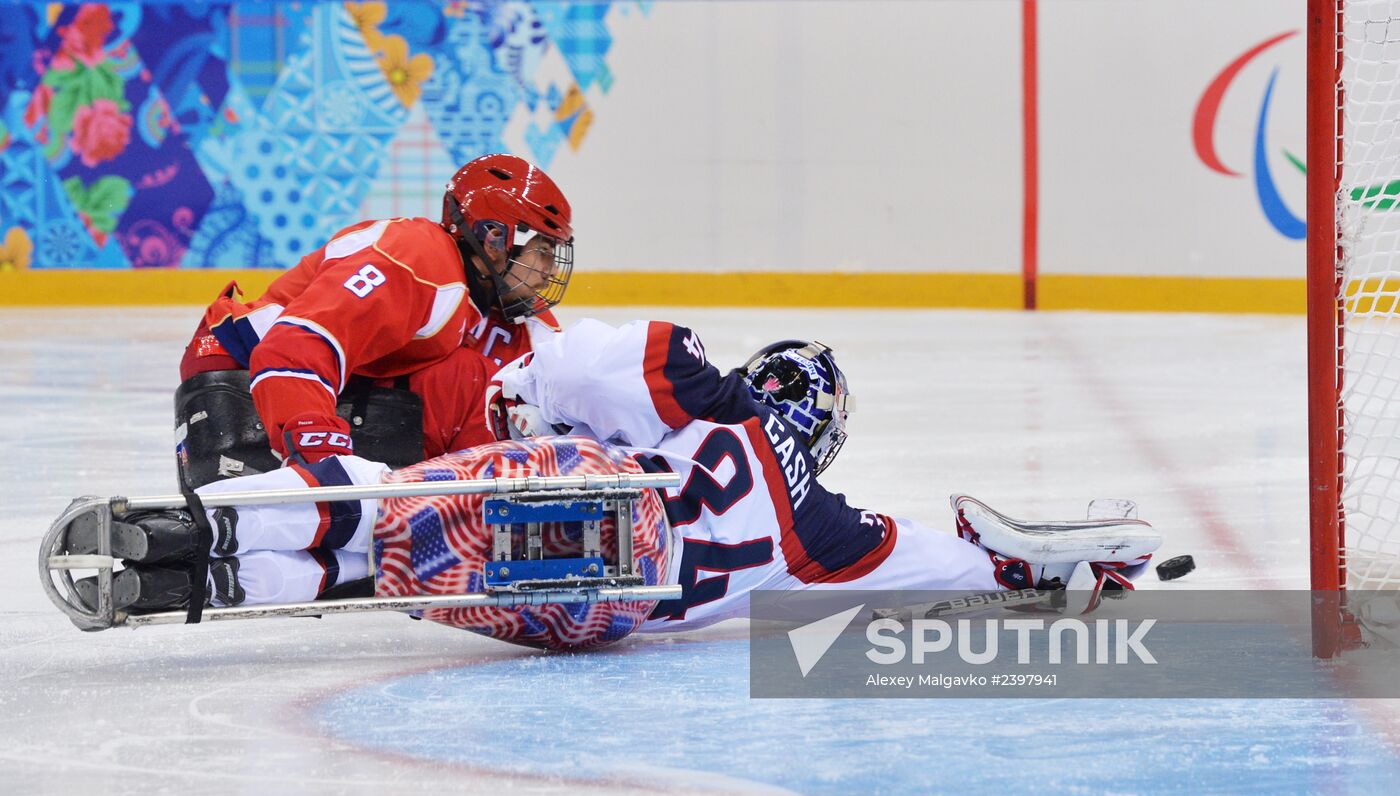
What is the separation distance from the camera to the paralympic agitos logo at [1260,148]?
8898mm

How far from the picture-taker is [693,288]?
9.76 m

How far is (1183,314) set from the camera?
29.6 feet

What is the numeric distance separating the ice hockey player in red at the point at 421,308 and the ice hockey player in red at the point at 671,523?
1.26ft

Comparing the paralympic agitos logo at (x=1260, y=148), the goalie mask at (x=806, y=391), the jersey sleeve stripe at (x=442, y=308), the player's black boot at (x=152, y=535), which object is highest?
the paralympic agitos logo at (x=1260, y=148)

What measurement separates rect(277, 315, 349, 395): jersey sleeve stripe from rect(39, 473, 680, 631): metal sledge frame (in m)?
0.59

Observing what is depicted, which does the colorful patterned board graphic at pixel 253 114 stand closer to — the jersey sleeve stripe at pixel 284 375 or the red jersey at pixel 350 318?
the red jersey at pixel 350 318

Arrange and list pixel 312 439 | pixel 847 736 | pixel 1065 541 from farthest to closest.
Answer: pixel 1065 541 < pixel 312 439 < pixel 847 736

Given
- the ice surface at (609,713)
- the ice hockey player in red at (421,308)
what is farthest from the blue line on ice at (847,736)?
the ice hockey player in red at (421,308)

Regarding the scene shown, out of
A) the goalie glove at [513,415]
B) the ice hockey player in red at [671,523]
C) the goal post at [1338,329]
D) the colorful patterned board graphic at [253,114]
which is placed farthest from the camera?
the colorful patterned board graphic at [253,114]

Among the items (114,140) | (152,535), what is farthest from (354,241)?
(114,140)

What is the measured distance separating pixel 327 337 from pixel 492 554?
63 cm

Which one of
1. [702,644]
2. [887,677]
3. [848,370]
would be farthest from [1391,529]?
[848,370]

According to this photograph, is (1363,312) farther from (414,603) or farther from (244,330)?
(244,330)

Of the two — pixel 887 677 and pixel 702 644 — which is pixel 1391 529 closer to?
pixel 887 677
